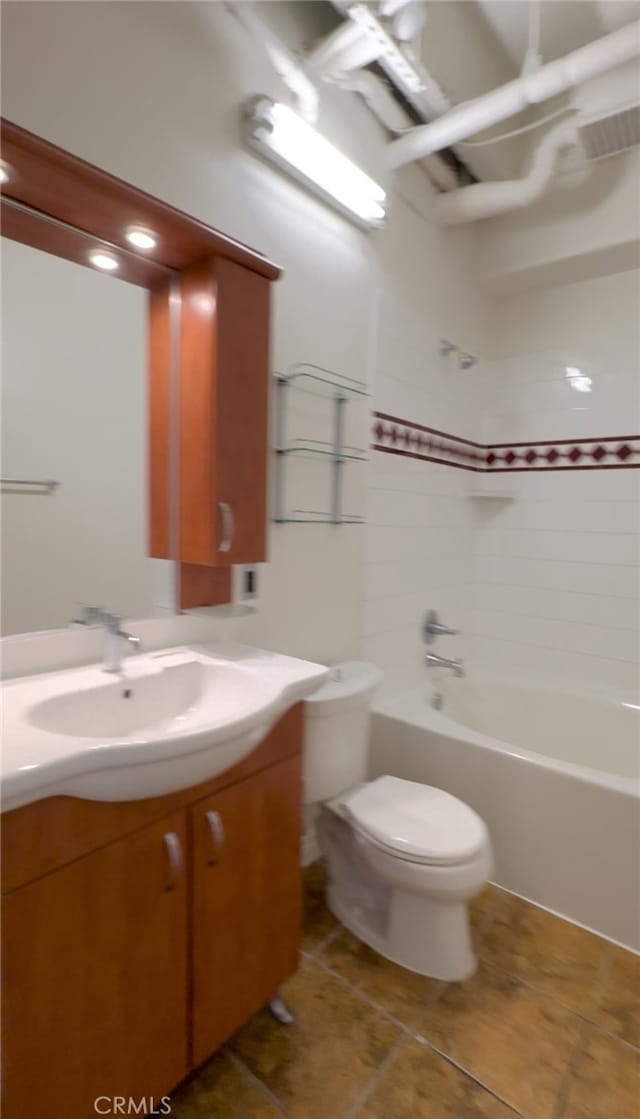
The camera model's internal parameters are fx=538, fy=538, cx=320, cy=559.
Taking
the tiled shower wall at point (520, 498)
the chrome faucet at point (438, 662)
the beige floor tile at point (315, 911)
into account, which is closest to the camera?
the beige floor tile at point (315, 911)

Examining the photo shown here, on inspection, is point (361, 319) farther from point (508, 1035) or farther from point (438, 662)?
point (508, 1035)

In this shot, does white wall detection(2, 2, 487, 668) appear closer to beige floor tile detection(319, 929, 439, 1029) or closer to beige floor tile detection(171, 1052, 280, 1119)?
beige floor tile detection(319, 929, 439, 1029)

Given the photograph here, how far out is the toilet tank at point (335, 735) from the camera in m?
1.55

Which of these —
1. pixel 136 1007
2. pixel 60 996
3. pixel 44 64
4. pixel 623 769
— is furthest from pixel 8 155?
pixel 623 769

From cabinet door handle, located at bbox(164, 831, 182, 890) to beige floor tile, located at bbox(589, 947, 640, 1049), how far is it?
46.7 inches

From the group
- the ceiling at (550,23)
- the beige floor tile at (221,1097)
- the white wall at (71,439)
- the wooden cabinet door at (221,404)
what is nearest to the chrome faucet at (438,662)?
the wooden cabinet door at (221,404)

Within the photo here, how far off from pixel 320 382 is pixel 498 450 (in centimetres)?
137

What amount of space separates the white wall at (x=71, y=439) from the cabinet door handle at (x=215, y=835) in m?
0.56

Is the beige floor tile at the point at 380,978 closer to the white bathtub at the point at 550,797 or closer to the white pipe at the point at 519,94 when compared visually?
the white bathtub at the point at 550,797

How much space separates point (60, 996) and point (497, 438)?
2697 mm

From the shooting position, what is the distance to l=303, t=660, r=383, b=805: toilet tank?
1.55m

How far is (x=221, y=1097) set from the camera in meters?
1.15

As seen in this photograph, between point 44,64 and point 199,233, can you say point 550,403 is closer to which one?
point 199,233

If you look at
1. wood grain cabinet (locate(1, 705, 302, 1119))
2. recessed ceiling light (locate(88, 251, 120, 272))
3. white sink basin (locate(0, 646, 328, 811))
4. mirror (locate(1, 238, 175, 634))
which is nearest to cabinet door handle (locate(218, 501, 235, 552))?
mirror (locate(1, 238, 175, 634))
